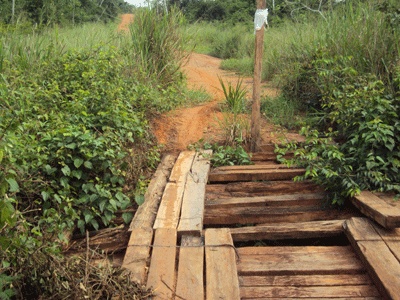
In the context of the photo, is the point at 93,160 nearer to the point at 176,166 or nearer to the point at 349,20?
the point at 176,166

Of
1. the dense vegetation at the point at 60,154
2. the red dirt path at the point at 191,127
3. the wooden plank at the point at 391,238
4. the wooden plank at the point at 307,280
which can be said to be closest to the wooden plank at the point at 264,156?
the red dirt path at the point at 191,127

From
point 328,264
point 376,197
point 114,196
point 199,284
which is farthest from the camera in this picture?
point 114,196

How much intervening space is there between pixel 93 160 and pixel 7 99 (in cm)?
106

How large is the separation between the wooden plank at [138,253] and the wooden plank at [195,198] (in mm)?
267

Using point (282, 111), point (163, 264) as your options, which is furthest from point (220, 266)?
point (282, 111)

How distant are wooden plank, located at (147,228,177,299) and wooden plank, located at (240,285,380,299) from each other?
470mm

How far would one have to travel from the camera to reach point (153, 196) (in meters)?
3.38

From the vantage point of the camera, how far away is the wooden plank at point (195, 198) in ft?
9.14

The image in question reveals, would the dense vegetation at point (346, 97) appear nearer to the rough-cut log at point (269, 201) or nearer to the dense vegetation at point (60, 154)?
the rough-cut log at point (269, 201)

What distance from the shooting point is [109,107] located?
12.0 ft

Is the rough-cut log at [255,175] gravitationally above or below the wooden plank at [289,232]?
above

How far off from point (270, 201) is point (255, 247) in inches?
27.6

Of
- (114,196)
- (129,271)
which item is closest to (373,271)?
(129,271)

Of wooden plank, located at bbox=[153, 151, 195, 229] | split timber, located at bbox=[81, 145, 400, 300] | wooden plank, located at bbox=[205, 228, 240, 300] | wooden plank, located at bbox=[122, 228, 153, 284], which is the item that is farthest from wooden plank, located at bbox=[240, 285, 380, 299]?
wooden plank, located at bbox=[153, 151, 195, 229]
